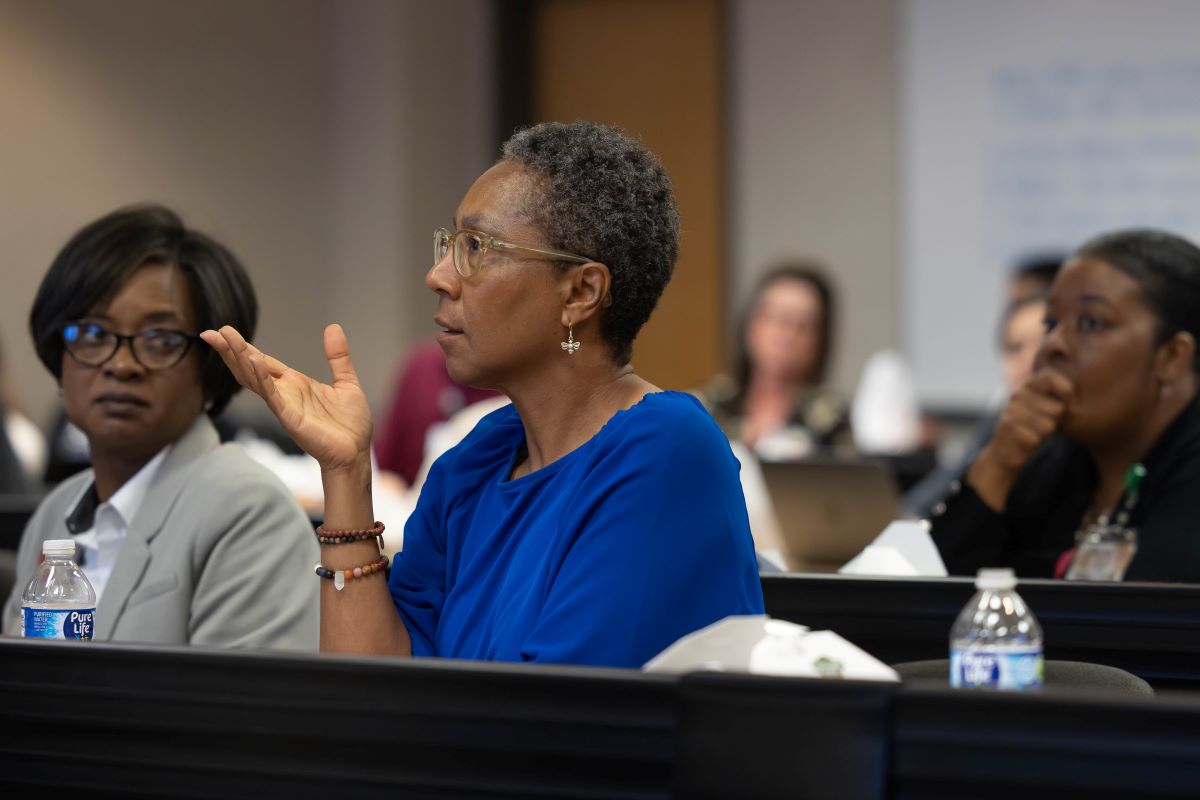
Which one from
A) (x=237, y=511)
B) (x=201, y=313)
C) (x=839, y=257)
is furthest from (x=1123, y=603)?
(x=839, y=257)

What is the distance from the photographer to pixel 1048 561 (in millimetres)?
2561

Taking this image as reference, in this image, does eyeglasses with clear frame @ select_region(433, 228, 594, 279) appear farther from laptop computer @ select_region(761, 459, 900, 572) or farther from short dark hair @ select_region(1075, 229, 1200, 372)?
laptop computer @ select_region(761, 459, 900, 572)

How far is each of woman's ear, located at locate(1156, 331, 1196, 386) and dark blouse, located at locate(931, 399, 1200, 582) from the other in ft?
0.18

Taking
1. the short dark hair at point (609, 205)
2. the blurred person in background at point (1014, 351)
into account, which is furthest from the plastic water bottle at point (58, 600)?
the blurred person in background at point (1014, 351)

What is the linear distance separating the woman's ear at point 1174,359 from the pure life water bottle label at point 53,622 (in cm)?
179

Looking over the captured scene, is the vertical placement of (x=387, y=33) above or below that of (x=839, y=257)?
above

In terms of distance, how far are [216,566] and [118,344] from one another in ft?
1.21

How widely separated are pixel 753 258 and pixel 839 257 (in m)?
0.43

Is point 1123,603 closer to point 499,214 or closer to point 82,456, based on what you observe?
point 499,214

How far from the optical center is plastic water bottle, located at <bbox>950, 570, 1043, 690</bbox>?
1174 mm

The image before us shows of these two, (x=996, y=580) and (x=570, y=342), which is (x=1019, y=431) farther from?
(x=996, y=580)

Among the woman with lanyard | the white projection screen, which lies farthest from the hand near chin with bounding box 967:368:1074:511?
the white projection screen

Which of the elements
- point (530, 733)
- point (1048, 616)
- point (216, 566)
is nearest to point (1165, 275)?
point (1048, 616)

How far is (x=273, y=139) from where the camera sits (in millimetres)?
7047
